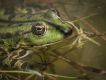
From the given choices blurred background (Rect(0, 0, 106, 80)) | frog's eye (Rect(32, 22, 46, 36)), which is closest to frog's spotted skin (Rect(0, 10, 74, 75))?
frog's eye (Rect(32, 22, 46, 36))

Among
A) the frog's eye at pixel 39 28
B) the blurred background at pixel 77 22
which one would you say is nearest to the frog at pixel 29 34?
the frog's eye at pixel 39 28

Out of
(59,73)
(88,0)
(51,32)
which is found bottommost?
(59,73)

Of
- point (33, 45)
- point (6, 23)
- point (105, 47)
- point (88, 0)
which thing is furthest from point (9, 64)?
point (88, 0)

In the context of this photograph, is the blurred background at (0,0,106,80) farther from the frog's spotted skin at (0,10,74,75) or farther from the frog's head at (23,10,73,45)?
the frog's head at (23,10,73,45)

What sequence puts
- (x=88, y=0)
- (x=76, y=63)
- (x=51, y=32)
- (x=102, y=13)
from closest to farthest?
(x=51, y=32) < (x=76, y=63) < (x=102, y=13) < (x=88, y=0)

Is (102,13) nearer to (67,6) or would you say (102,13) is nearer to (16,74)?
(67,6)

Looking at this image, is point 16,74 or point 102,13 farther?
point 102,13

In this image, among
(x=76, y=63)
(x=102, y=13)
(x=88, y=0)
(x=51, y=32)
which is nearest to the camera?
(x=51, y=32)
